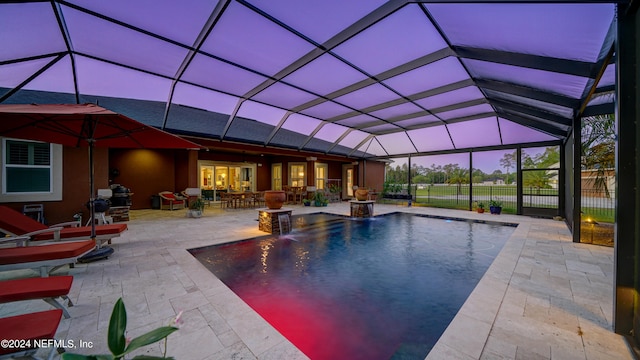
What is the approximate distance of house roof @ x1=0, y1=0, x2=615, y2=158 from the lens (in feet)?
10.8

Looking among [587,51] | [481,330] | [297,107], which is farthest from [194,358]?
[297,107]

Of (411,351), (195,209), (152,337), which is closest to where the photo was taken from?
(152,337)

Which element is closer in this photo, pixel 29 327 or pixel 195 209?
pixel 29 327

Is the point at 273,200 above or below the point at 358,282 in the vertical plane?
above

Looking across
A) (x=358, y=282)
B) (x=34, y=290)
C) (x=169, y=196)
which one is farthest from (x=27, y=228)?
(x=169, y=196)

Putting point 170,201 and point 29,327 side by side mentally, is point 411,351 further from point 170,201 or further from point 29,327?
point 170,201

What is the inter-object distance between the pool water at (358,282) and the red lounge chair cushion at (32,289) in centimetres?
170

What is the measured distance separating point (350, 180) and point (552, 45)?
44.6 feet

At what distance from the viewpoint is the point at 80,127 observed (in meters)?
4.18

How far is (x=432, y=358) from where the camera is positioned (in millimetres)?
1810

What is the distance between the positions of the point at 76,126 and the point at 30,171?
3.15 metres

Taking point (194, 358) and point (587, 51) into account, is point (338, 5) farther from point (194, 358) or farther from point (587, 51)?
point (194, 358)

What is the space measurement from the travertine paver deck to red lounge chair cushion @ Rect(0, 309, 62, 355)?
46 centimetres

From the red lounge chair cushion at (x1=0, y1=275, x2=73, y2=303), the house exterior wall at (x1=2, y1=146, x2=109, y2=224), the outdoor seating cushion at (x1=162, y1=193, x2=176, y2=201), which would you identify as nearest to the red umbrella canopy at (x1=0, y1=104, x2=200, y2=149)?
the red lounge chair cushion at (x1=0, y1=275, x2=73, y2=303)
